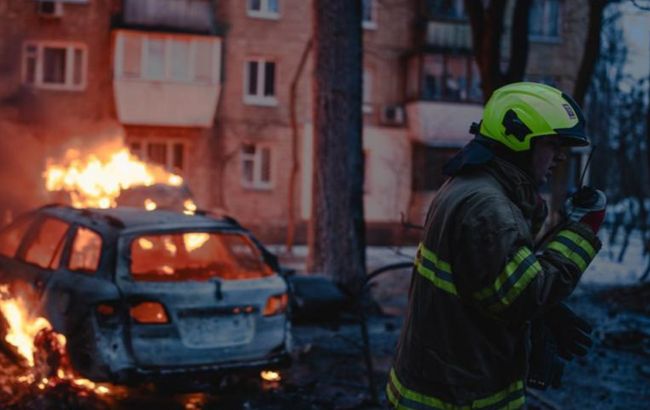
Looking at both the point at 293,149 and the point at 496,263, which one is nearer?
the point at 496,263

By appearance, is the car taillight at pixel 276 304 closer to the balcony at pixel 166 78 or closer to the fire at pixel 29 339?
the fire at pixel 29 339

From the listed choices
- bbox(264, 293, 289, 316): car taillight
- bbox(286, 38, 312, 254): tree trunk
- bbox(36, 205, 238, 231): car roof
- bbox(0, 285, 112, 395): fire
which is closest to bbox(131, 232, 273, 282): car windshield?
bbox(36, 205, 238, 231): car roof

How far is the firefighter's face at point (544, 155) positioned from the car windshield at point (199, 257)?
440 cm

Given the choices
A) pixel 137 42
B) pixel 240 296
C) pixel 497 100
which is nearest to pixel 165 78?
pixel 137 42

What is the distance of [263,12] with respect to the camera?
28.5m

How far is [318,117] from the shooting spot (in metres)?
12.3

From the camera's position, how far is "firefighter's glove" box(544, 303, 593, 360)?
326cm

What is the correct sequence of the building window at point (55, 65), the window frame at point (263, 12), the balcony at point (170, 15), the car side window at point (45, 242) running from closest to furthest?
the car side window at point (45, 242)
the balcony at point (170, 15)
the building window at point (55, 65)
the window frame at point (263, 12)

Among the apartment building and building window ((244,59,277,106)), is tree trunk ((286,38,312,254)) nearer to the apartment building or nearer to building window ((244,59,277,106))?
the apartment building

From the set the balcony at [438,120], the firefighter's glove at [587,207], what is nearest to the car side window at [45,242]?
the firefighter's glove at [587,207]

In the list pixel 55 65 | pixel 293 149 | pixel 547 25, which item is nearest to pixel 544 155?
pixel 293 149

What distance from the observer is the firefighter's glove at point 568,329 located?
3.26 m

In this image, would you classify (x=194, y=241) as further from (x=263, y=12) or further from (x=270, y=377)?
(x=263, y=12)

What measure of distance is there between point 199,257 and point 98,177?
9460 mm
